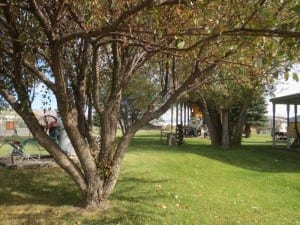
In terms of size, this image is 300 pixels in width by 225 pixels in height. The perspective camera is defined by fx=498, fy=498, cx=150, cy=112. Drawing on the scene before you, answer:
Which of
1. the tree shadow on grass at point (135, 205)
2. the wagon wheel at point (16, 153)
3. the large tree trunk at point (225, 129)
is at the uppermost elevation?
the large tree trunk at point (225, 129)

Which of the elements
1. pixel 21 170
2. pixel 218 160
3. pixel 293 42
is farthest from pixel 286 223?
pixel 218 160

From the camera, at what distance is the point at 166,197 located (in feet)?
34.6

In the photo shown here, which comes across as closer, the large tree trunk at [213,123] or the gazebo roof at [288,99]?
the gazebo roof at [288,99]

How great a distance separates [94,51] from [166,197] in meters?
3.77

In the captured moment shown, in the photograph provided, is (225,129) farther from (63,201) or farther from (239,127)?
(63,201)

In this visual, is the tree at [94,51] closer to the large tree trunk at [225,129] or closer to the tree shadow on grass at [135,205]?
the tree shadow on grass at [135,205]

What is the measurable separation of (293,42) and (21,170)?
10465 mm

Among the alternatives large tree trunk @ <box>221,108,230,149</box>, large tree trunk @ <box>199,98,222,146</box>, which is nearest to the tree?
large tree trunk @ <box>221,108,230,149</box>

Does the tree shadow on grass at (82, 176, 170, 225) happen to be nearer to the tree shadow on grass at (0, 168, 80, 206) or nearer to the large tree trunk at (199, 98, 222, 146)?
the tree shadow on grass at (0, 168, 80, 206)

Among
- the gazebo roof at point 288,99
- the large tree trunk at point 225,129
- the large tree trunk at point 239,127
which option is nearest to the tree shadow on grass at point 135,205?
the gazebo roof at point 288,99

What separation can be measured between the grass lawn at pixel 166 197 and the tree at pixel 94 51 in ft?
2.61

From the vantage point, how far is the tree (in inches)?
272

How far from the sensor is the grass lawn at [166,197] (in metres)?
8.84

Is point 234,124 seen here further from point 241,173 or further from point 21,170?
point 21,170
